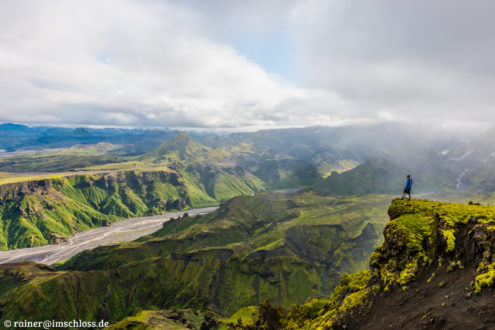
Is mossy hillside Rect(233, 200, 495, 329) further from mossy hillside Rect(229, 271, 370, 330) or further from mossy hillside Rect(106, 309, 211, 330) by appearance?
mossy hillside Rect(106, 309, 211, 330)

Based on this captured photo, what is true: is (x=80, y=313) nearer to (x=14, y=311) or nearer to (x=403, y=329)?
(x=14, y=311)

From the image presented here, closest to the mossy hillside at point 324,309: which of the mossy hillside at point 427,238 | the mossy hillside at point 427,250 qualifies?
the mossy hillside at point 427,250

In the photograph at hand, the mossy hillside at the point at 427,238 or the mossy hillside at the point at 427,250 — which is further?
the mossy hillside at the point at 427,238

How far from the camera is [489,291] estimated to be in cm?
1816

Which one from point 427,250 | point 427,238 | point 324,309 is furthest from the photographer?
point 324,309

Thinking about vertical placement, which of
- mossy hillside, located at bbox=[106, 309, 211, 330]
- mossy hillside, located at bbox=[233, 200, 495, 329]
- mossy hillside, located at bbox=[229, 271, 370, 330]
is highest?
mossy hillside, located at bbox=[233, 200, 495, 329]

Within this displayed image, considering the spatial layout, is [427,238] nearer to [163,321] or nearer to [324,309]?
[324,309]

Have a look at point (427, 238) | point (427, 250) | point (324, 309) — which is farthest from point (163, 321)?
point (427, 238)

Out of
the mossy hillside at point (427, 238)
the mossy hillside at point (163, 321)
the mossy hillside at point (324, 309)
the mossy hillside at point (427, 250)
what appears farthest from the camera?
the mossy hillside at point (163, 321)

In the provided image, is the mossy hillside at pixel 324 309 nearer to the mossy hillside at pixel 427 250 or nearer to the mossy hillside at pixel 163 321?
the mossy hillside at pixel 427 250

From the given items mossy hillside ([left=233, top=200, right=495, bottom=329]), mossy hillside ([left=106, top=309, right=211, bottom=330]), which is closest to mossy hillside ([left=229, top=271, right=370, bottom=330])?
mossy hillside ([left=233, top=200, right=495, bottom=329])

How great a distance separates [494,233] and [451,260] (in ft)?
16.4

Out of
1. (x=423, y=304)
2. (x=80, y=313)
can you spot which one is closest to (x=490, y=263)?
(x=423, y=304)

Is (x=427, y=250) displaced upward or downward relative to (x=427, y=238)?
downward
